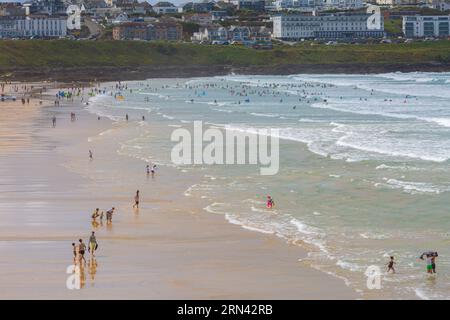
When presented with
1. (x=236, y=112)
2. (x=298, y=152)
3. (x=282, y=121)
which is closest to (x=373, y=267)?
(x=298, y=152)

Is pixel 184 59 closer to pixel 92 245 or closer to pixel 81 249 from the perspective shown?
pixel 92 245

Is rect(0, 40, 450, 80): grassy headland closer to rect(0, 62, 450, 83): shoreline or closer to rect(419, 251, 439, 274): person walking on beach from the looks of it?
rect(0, 62, 450, 83): shoreline

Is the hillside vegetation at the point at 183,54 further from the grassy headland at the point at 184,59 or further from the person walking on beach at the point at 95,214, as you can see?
the person walking on beach at the point at 95,214

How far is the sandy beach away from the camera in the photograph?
2373cm

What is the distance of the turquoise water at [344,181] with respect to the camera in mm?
26938

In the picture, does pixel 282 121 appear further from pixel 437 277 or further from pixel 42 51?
pixel 42 51

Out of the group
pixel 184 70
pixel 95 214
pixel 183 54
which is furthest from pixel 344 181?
pixel 183 54

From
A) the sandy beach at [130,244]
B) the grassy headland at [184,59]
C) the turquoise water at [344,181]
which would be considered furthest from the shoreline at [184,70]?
the sandy beach at [130,244]

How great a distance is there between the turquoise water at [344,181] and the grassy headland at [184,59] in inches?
2257

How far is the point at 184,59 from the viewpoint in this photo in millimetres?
160750

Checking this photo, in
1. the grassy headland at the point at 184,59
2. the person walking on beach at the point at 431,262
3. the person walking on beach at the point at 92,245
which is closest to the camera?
the person walking on beach at the point at 431,262

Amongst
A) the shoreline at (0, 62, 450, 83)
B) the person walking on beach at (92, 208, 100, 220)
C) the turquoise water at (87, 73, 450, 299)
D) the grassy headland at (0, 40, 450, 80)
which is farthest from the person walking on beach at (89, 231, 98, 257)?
the grassy headland at (0, 40, 450, 80)
